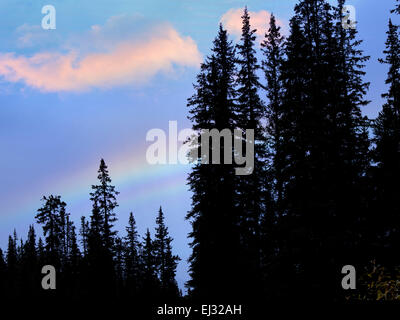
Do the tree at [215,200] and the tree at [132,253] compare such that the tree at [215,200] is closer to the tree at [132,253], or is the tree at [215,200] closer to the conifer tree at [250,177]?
the conifer tree at [250,177]

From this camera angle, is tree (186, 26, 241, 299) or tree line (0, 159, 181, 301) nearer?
tree (186, 26, 241, 299)

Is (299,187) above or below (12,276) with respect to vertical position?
above

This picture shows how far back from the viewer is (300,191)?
17.3 meters

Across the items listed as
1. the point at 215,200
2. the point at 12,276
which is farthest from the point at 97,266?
the point at 12,276

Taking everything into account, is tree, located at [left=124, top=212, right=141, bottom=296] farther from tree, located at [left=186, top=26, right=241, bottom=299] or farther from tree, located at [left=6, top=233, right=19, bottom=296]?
tree, located at [left=186, top=26, right=241, bottom=299]

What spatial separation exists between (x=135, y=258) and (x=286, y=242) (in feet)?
157

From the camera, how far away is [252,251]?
21.3 metres

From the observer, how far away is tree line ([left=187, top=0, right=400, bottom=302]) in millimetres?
15719

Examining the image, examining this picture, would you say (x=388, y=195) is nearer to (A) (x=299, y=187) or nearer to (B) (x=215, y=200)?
(A) (x=299, y=187)

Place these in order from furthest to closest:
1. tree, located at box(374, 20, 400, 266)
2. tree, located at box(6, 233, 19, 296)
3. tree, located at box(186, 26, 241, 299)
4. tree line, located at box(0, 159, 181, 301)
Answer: tree, located at box(6, 233, 19, 296), tree line, located at box(0, 159, 181, 301), tree, located at box(186, 26, 241, 299), tree, located at box(374, 20, 400, 266)

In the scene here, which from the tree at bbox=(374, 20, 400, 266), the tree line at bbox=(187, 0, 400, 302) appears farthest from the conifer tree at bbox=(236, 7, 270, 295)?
the tree at bbox=(374, 20, 400, 266)

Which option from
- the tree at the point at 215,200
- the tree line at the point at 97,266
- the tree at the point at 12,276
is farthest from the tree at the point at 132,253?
the tree at the point at 215,200

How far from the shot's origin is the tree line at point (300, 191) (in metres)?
15.7
